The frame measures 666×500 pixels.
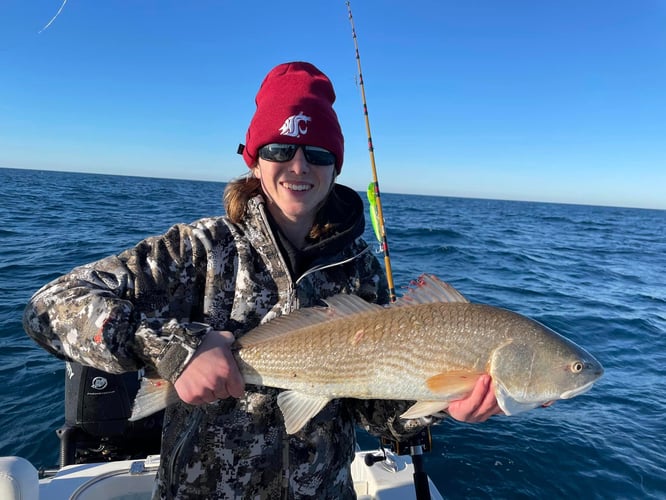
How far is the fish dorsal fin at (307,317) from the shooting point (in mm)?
2539

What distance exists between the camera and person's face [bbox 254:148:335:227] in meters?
2.87

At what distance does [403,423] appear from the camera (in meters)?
2.83

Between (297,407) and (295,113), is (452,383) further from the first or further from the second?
(295,113)

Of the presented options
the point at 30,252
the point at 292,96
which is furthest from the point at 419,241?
the point at 292,96

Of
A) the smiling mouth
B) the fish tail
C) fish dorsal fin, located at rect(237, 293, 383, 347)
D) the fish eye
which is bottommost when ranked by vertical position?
the fish tail

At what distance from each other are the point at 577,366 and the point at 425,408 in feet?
3.15

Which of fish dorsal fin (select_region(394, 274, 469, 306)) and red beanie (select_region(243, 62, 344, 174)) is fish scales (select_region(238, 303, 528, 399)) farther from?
red beanie (select_region(243, 62, 344, 174))

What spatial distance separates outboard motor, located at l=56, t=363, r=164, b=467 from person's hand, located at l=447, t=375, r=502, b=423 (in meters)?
3.55

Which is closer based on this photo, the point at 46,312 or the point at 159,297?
the point at 46,312

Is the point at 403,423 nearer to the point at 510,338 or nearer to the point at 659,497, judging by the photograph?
the point at 510,338

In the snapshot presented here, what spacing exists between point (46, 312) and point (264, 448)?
1434 mm

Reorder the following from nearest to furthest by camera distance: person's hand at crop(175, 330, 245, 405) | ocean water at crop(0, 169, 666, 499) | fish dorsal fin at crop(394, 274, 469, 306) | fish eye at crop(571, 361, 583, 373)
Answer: person's hand at crop(175, 330, 245, 405), fish eye at crop(571, 361, 583, 373), fish dorsal fin at crop(394, 274, 469, 306), ocean water at crop(0, 169, 666, 499)

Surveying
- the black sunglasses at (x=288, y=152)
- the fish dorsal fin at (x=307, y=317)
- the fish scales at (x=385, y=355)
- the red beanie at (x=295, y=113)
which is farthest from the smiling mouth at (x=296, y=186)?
the fish scales at (x=385, y=355)

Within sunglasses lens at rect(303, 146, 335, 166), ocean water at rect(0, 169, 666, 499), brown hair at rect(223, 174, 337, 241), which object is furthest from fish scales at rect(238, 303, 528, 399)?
ocean water at rect(0, 169, 666, 499)
